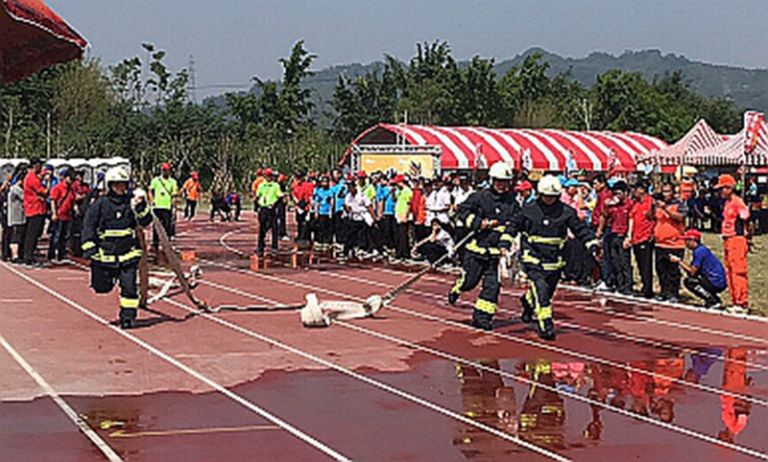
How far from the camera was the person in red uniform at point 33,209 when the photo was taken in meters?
20.1

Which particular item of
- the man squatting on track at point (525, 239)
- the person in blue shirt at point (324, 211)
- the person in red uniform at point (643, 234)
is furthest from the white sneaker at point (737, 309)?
the person in blue shirt at point (324, 211)

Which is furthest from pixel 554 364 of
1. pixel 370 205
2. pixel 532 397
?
pixel 370 205

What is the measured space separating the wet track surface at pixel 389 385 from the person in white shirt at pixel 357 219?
779 cm

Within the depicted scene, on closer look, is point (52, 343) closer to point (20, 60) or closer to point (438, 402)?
point (438, 402)

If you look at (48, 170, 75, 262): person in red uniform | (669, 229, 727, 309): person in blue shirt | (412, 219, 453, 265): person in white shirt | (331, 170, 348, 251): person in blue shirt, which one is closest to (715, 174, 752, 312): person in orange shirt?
(669, 229, 727, 309): person in blue shirt

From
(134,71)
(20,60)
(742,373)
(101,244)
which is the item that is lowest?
(742,373)

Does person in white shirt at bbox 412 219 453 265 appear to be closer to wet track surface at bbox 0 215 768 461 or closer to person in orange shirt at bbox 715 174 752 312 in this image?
wet track surface at bbox 0 215 768 461

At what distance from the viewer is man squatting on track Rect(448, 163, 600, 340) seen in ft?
40.0

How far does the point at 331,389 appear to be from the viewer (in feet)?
30.9

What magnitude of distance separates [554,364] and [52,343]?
15.7ft

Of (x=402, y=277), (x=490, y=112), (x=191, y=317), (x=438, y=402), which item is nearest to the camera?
(x=438, y=402)

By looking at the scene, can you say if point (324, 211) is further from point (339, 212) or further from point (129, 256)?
point (129, 256)

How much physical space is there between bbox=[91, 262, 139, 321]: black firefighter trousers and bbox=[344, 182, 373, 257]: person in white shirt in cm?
1059

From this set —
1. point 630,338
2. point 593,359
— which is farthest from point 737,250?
point 593,359
